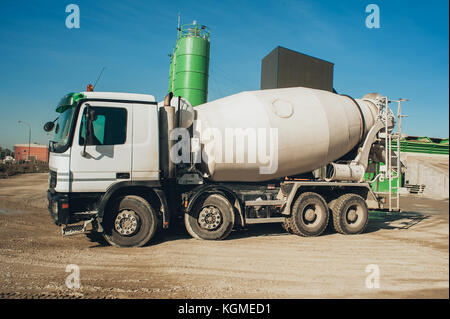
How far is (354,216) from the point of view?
8.77m

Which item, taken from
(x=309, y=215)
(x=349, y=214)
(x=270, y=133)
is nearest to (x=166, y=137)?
(x=270, y=133)

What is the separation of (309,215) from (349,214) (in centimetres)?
130

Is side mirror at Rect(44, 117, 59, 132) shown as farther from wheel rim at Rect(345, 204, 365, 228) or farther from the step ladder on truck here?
the step ladder on truck

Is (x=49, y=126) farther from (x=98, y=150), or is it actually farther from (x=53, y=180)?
(x=98, y=150)

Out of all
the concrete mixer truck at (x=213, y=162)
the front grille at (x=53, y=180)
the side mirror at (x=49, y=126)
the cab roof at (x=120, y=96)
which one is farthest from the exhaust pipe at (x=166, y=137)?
the side mirror at (x=49, y=126)

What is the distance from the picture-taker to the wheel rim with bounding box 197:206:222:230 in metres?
7.38

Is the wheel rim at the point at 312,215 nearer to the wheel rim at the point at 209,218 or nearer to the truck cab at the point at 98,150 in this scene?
the wheel rim at the point at 209,218

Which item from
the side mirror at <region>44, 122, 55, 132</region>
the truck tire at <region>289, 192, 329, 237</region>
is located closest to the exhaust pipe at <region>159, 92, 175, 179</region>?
the side mirror at <region>44, 122, 55, 132</region>

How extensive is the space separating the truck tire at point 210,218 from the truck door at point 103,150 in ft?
5.63

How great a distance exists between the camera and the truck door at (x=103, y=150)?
636 centimetres

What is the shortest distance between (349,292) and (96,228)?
4.83m

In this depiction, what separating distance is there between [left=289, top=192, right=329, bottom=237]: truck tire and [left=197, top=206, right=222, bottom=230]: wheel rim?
1.93m

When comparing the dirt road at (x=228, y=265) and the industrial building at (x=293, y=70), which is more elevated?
the industrial building at (x=293, y=70)

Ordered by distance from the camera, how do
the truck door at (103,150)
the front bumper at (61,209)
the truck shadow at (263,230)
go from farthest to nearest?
the truck shadow at (263,230) < the truck door at (103,150) < the front bumper at (61,209)
